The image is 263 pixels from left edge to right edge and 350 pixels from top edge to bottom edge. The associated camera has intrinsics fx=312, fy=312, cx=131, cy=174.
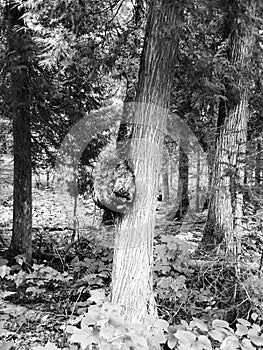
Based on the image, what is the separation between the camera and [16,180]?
5512mm

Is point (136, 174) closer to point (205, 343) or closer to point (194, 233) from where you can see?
point (205, 343)

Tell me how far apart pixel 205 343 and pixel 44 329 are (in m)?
2.15

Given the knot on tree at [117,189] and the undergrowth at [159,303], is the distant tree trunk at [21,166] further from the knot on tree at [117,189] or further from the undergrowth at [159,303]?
the knot on tree at [117,189]

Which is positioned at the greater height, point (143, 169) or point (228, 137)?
point (228, 137)

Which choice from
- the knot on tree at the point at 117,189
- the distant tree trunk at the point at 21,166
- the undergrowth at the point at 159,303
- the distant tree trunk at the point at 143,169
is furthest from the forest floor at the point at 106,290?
the knot on tree at the point at 117,189

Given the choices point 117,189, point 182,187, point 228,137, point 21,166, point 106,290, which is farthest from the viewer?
point 182,187

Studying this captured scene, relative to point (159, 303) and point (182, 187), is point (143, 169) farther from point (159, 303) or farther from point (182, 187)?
point (182, 187)

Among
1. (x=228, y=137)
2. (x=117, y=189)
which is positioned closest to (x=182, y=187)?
(x=228, y=137)

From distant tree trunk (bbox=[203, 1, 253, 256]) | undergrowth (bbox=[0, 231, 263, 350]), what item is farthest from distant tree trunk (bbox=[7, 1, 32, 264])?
distant tree trunk (bbox=[203, 1, 253, 256])

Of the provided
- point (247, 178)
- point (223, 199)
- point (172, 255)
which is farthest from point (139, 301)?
point (223, 199)

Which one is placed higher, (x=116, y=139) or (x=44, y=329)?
(x=116, y=139)

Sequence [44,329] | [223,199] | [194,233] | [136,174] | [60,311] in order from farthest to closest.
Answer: [194,233] → [223,199] → [60,311] → [44,329] → [136,174]

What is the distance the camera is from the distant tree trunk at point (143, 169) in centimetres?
291

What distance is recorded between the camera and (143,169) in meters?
2.94
